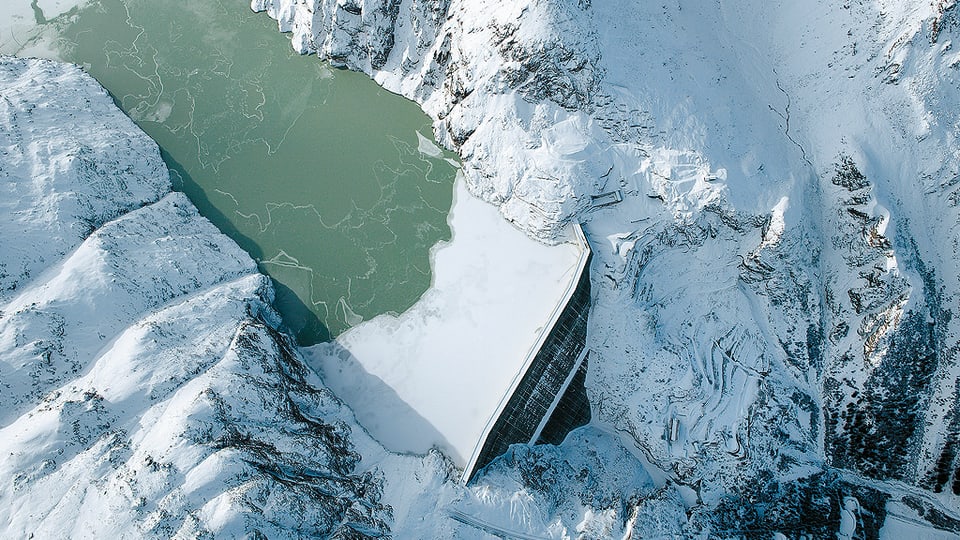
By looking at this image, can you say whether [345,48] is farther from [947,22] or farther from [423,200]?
[947,22]

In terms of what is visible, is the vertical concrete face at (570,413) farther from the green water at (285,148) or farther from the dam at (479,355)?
the green water at (285,148)

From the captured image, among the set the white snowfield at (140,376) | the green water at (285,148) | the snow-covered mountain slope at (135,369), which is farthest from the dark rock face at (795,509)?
the green water at (285,148)

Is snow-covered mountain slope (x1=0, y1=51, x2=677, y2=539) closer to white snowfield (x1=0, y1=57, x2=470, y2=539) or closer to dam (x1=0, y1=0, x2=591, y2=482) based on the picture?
white snowfield (x1=0, y1=57, x2=470, y2=539)

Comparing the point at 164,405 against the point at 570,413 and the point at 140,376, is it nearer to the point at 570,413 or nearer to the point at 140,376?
the point at 140,376

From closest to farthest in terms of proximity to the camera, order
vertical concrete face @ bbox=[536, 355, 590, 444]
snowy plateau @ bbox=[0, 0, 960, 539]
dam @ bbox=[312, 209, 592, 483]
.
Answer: snowy plateau @ bbox=[0, 0, 960, 539]
dam @ bbox=[312, 209, 592, 483]
vertical concrete face @ bbox=[536, 355, 590, 444]

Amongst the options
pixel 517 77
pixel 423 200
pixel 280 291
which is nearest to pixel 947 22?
pixel 517 77

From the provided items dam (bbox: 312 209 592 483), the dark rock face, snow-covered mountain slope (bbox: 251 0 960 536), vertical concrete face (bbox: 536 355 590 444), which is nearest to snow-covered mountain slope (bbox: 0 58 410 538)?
dam (bbox: 312 209 592 483)
